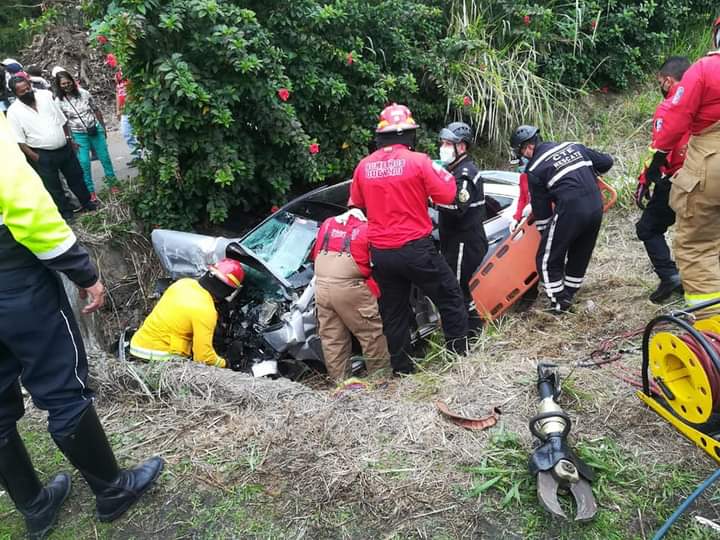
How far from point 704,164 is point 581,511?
7.17 ft

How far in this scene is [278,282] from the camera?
4.10 m

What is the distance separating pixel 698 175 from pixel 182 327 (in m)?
3.45

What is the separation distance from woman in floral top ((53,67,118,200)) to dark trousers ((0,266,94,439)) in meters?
4.27

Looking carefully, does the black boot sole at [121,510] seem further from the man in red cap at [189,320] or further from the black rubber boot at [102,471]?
the man in red cap at [189,320]

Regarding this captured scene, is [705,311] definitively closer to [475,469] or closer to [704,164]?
[704,164]

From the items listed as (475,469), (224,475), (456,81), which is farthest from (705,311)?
(456,81)

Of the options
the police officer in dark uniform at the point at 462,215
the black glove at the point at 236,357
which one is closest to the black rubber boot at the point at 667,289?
the police officer in dark uniform at the point at 462,215

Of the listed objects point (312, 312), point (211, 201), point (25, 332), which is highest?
point (25, 332)

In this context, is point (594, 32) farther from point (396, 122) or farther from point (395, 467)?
point (395, 467)

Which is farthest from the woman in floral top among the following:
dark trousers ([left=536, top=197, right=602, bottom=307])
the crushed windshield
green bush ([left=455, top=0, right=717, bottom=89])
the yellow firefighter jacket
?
green bush ([left=455, top=0, right=717, bottom=89])

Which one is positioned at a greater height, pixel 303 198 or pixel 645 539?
pixel 303 198

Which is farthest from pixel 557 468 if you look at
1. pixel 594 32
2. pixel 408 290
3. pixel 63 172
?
pixel 594 32

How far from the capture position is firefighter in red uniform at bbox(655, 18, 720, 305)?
303cm

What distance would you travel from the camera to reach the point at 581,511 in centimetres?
202
